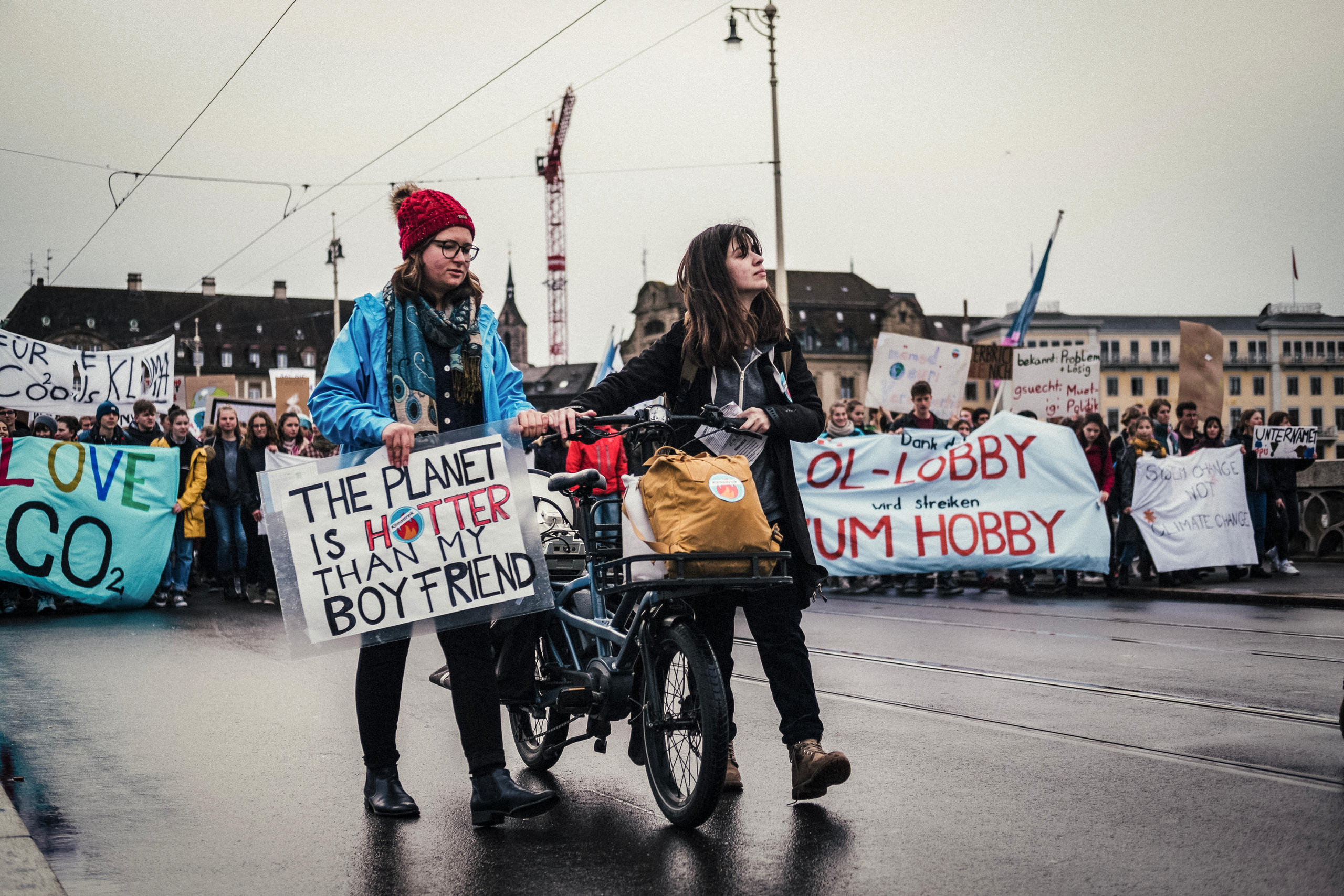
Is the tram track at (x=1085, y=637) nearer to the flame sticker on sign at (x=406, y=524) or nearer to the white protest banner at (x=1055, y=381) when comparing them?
the flame sticker on sign at (x=406, y=524)

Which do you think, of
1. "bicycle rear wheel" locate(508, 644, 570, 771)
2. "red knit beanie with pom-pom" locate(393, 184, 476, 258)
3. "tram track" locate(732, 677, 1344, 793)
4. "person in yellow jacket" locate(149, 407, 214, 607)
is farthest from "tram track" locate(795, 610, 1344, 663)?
"person in yellow jacket" locate(149, 407, 214, 607)

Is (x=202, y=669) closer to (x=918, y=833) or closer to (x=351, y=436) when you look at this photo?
(x=351, y=436)

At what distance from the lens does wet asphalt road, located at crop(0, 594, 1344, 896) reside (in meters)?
3.75

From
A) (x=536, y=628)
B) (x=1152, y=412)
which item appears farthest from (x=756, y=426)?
(x=1152, y=412)

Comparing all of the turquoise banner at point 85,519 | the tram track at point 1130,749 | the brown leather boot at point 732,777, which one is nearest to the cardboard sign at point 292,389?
the turquoise banner at point 85,519

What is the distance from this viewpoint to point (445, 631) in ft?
14.9

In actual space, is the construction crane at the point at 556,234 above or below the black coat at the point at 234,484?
above

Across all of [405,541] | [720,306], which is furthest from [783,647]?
[405,541]

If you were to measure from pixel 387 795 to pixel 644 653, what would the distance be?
973 millimetres

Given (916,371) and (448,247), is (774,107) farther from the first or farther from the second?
(448,247)

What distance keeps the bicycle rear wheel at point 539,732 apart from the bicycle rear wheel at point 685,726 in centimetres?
58

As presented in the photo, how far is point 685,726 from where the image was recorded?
13.9ft

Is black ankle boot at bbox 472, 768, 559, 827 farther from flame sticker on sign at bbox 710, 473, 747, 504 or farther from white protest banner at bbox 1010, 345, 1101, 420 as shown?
white protest banner at bbox 1010, 345, 1101, 420

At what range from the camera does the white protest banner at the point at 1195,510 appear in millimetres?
13992
